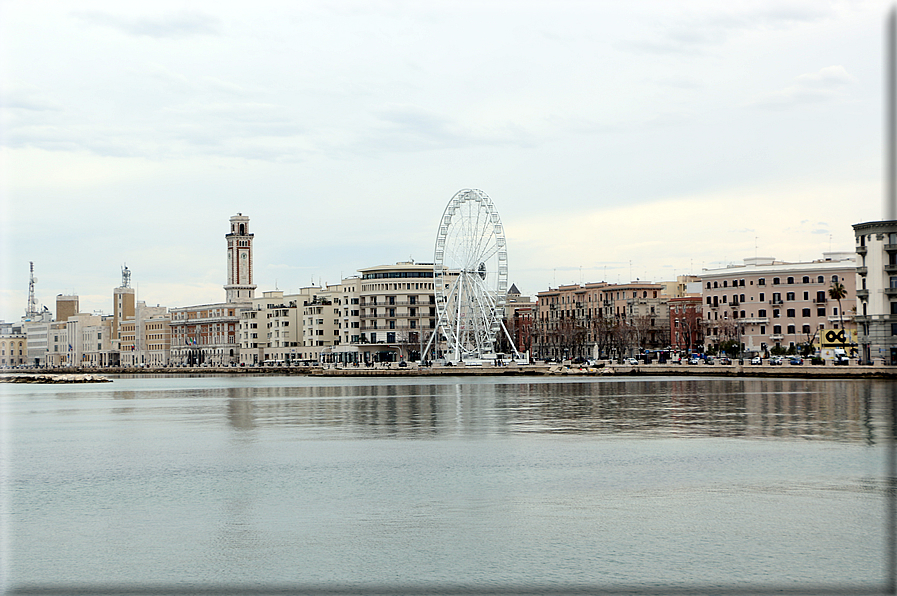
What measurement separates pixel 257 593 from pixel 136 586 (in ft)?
7.92

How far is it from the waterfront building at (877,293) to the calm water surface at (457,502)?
128 feet

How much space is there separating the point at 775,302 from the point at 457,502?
369 feet

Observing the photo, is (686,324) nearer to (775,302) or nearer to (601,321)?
(601,321)

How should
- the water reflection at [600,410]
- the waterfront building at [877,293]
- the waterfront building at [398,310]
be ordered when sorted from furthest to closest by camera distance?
the waterfront building at [398,310]
the waterfront building at [877,293]
the water reflection at [600,410]

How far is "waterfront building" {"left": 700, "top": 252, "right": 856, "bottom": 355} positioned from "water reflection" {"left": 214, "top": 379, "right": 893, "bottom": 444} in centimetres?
4415

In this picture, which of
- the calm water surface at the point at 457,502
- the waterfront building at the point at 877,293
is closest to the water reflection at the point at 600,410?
the calm water surface at the point at 457,502

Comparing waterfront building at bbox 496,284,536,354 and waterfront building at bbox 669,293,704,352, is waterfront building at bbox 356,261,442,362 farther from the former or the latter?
waterfront building at bbox 669,293,704,352

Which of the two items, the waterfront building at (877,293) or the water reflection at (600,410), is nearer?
the water reflection at (600,410)

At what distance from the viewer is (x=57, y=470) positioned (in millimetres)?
34938

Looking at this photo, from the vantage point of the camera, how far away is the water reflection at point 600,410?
45.5 meters

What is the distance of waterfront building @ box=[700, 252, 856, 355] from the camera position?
127 m

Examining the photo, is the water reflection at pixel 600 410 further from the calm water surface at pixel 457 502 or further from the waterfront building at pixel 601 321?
the waterfront building at pixel 601 321

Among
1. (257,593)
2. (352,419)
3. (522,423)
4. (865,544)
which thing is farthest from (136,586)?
(352,419)

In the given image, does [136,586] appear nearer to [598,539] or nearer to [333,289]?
[598,539]
